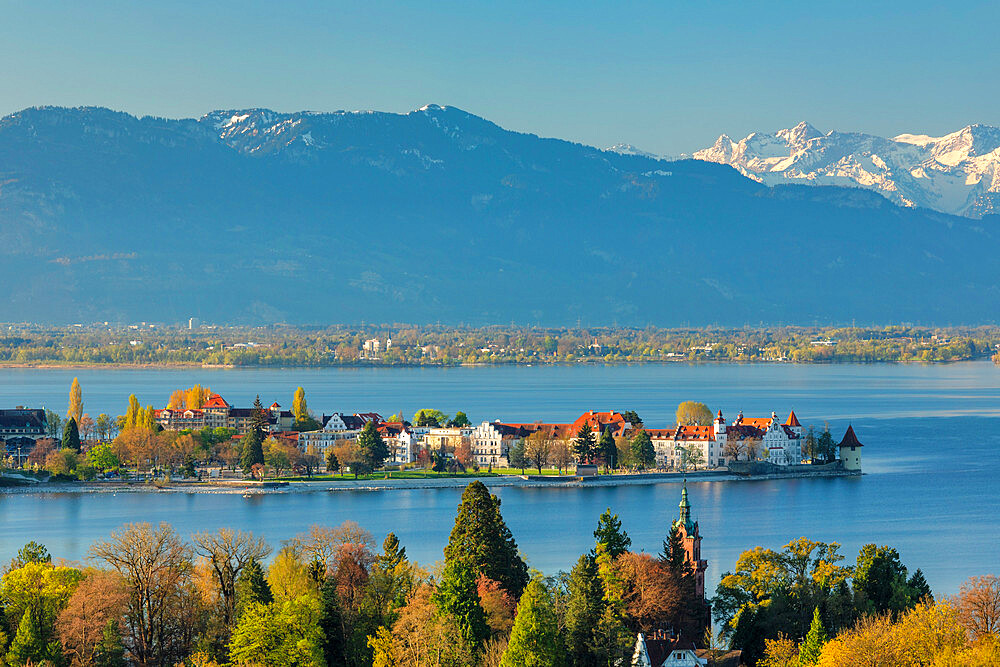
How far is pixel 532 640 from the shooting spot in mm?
21609

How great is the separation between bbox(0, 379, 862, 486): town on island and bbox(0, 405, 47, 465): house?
0.04m

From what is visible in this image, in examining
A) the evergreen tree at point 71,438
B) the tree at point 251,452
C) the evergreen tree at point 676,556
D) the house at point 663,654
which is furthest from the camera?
the evergreen tree at point 71,438

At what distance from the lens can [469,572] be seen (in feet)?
78.7

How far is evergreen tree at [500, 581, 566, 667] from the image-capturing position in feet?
70.4

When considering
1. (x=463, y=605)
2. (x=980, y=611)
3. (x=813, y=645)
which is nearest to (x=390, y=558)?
(x=463, y=605)

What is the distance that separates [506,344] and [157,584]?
16363 cm

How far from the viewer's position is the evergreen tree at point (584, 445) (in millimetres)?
56125

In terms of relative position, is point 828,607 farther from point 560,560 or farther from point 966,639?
point 560,560

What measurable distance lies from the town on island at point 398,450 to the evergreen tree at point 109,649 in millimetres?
29903

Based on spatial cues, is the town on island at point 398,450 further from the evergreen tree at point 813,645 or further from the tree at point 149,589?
the evergreen tree at point 813,645

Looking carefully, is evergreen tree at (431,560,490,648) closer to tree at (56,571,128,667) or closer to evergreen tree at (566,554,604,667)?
evergreen tree at (566,554,604,667)

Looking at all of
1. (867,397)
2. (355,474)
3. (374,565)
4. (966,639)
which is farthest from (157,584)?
(867,397)

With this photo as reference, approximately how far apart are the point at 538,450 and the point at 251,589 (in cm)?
3357

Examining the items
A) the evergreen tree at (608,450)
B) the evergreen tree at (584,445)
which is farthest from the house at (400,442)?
the evergreen tree at (608,450)
